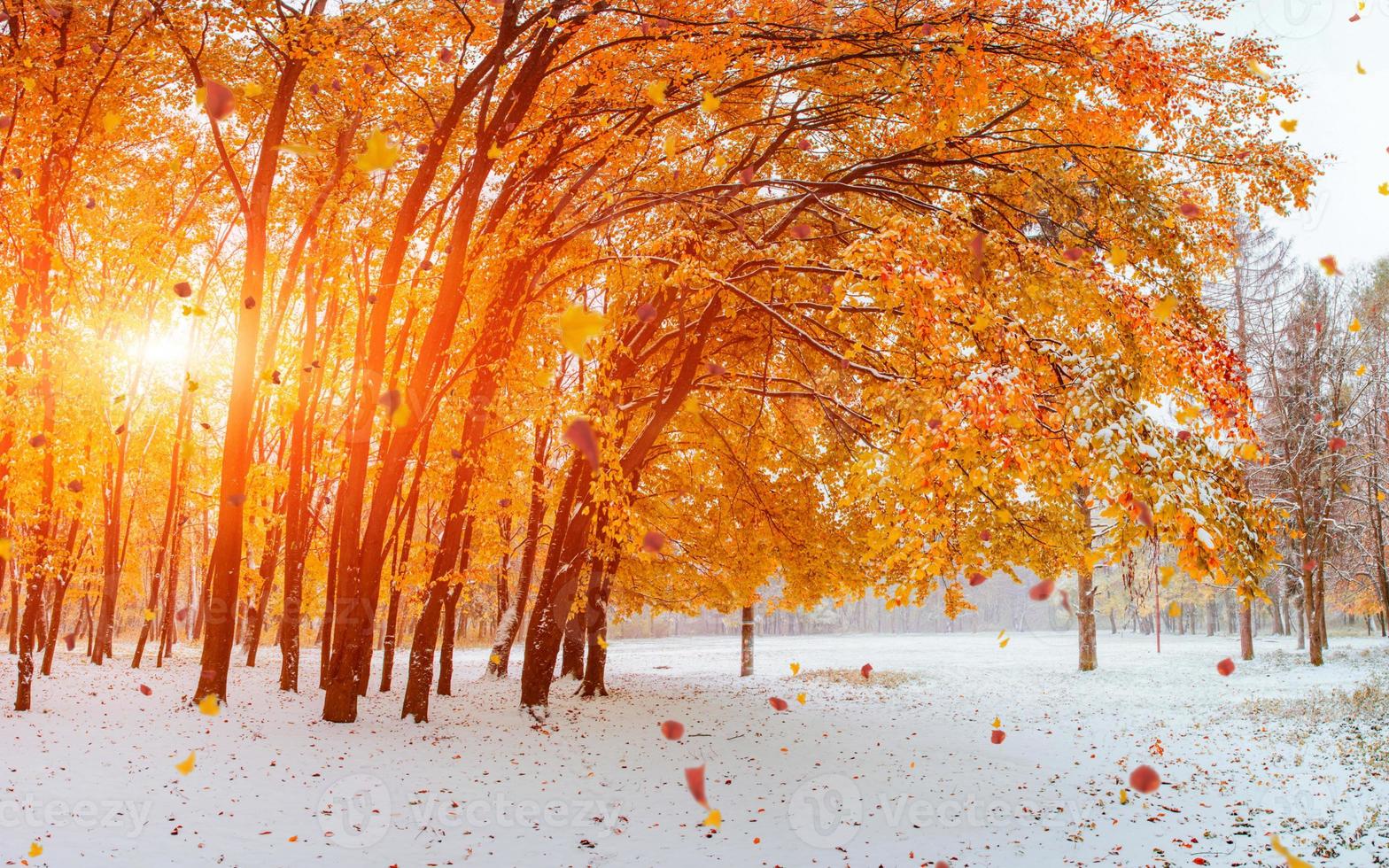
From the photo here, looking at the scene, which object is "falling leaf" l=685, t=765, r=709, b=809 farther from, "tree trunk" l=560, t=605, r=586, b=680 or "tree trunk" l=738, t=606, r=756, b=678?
"tree trunk" l=738, t=606, r=756, b=678

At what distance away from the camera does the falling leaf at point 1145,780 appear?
852 cm

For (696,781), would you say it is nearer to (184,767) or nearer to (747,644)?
(184,767)

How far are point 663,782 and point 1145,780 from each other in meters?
5.49

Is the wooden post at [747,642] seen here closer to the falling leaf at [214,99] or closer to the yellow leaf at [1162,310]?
the yellow leaf at [1162,310]

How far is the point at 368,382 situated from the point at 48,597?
21044 millimetres

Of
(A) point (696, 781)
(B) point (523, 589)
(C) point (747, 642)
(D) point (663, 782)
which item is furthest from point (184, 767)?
(C) point (747, 642)

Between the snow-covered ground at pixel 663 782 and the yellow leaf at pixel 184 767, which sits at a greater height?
the yellow leaf at pixel 184 767

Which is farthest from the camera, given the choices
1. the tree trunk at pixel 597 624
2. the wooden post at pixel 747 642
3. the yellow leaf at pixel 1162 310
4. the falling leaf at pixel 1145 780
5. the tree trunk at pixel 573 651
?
the wooden post at pixel 747 642

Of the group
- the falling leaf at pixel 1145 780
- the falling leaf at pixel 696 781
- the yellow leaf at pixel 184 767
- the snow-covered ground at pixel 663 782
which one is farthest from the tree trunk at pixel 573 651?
the falling leaf at pixel 1145 780

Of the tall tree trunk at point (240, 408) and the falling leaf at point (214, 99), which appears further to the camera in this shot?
the tall tree trunk at point (240, 408)

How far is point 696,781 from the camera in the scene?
871 centimetres

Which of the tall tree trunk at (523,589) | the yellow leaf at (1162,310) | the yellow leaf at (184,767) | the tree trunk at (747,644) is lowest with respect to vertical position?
the tree trunk at (747,644)

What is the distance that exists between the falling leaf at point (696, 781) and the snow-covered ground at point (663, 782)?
0.11 metres

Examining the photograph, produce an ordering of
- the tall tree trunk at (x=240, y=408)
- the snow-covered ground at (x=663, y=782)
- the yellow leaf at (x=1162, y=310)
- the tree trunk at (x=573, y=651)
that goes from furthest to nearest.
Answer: the tree trunk at (x=573, y=651) → the tall tree trunk at (x=240, y=408) → the snow-covered ground at (x=663, y=782) → the yellow leaf at (x=1162, y=310)
